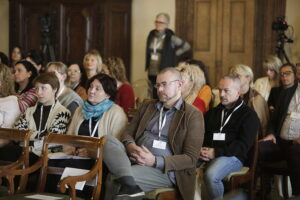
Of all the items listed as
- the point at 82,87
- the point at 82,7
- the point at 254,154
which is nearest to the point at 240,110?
the point at 254,154

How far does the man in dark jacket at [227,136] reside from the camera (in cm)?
425

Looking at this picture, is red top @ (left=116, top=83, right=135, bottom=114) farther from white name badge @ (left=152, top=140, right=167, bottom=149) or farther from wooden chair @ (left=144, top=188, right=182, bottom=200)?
wooden chair @ (left=144, top=188, right=182, bottom=200)

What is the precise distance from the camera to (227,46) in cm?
920

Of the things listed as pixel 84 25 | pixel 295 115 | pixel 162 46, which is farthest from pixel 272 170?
pixel 84 25

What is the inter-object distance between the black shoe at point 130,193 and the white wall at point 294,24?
18.4ft

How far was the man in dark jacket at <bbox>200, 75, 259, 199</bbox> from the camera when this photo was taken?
13.9 ft

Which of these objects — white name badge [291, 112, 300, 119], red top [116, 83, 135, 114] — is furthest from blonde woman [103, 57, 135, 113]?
white name badge [291, 112, 300, 119]

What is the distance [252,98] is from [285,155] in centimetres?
61

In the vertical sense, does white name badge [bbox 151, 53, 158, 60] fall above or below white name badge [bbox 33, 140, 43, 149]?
above

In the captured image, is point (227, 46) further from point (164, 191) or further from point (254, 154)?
Result: point (164, 191)

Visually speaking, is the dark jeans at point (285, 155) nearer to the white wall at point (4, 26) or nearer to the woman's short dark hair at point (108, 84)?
the woman's short dark hair at point (108, 84)

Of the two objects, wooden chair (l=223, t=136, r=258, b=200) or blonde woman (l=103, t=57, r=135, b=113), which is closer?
wooden chair (l=223, t=136, r=258, b=200)

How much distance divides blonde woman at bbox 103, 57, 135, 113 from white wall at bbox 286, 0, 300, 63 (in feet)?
10.7

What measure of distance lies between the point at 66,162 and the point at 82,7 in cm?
590
